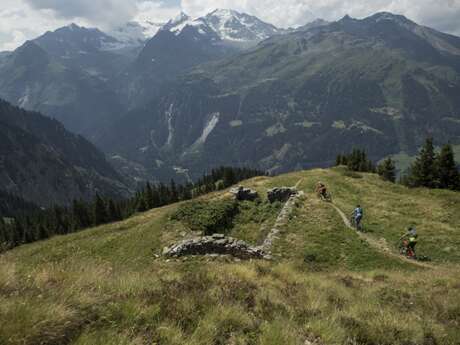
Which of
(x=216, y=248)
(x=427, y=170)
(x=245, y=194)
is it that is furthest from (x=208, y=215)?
(x=427, y=170)

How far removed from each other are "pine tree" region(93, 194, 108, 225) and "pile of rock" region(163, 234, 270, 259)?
9441cm

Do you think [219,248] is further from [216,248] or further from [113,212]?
[113,212]

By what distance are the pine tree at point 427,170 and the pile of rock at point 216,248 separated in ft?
200

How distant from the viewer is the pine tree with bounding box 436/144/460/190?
69688mm

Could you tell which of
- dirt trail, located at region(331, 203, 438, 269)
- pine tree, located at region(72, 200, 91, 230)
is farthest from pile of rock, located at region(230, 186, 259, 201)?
pine tree, located at region(72, 200, 91, 230)

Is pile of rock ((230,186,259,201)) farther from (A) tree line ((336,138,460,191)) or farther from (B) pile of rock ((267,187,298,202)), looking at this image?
(A) tree line ((336,138,460,191))

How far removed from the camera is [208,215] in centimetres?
3812

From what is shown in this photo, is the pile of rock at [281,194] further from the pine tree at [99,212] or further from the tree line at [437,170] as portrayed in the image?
the pine tree at [99,212]

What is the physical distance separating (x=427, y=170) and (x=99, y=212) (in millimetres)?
98719

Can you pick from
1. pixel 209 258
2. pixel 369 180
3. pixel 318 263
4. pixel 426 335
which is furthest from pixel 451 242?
pixel 369 180

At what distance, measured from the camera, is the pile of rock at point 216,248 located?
2612cm

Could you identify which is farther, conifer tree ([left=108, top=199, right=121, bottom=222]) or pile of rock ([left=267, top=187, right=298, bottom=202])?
conifer tree ([left=108, top=199, right=121, bottom=222])

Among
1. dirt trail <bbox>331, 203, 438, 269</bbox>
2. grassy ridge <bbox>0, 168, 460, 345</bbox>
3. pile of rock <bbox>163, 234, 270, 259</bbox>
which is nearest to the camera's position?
grassy ridge <bbox>0, 168, 460, 345</bbox>

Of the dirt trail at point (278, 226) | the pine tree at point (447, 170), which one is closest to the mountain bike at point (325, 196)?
the dirt trail at point (278, 226)
